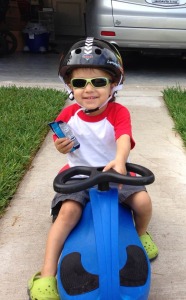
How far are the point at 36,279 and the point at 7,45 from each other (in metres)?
6.74

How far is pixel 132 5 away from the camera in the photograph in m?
6.20

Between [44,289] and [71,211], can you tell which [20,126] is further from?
[44,289]

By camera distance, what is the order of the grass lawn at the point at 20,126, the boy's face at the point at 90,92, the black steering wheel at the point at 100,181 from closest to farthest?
1. the black steering wheel at the point at 100,181
2. the boy's face at the point at 90,92
3. the grass lawn at the point at 20,126

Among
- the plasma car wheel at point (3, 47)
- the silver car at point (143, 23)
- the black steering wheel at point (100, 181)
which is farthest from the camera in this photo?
the plasma car wheel at point (3, 47)

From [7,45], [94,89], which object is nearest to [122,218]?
[94,89]

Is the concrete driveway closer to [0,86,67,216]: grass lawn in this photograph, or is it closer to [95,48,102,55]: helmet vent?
[0,86,67,216]: grass lawn

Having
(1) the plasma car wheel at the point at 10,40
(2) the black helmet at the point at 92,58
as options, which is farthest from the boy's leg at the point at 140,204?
(1) the plasma car wheel at the point at 10,40

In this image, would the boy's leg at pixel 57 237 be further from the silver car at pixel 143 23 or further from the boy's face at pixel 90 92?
the silver car at pixel 143 23

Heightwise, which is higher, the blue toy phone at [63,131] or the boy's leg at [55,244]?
the blue toy phone at [63,131]

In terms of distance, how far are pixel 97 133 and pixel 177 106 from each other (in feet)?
8.78

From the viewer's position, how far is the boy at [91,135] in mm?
2320

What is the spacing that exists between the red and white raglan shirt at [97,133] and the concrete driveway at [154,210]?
0.63 meters

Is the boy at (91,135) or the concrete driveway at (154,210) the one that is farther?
the concrete driveway at (154,210)

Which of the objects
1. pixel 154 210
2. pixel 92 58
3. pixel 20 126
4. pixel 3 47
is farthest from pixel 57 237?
pixel 3 47
